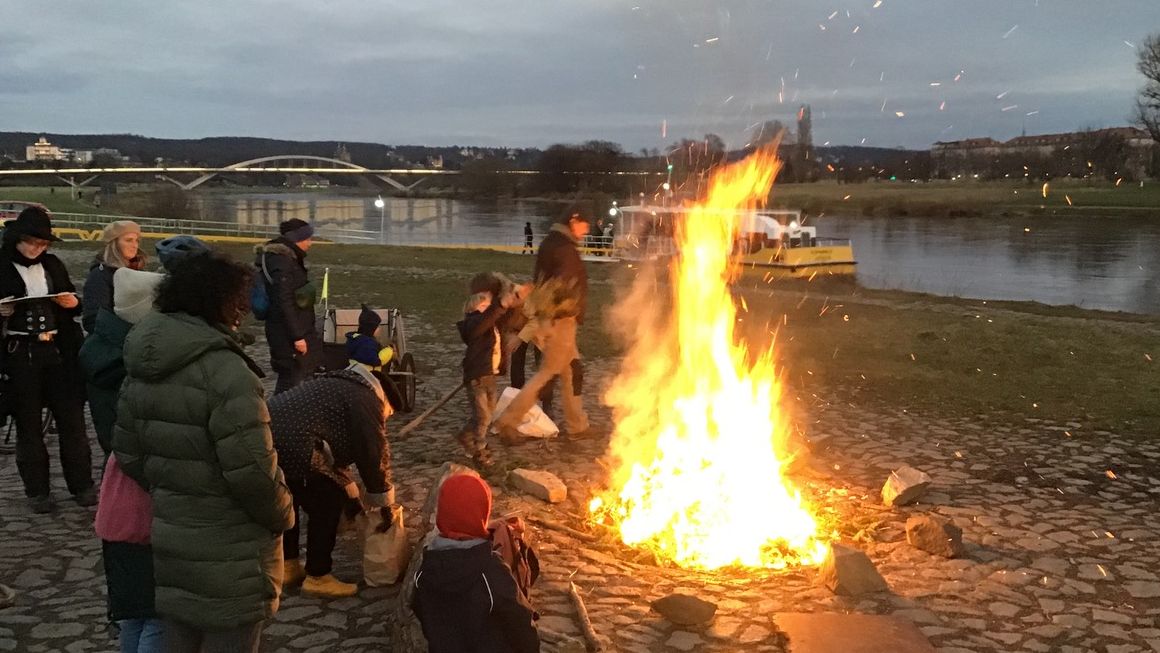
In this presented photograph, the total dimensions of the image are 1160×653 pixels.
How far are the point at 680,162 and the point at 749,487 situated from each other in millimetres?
28441

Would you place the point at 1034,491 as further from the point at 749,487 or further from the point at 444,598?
the point at 444,598

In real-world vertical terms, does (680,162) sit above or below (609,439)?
above

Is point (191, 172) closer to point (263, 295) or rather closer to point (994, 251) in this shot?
point (994, 251)

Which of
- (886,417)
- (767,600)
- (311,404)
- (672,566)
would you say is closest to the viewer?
(311,404)

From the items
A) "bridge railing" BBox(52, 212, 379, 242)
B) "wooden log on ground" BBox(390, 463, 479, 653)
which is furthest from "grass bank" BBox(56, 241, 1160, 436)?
"bridge railing" BBox(52, 212, 379, 242)

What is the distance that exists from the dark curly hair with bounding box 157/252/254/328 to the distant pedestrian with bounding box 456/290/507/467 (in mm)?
3948

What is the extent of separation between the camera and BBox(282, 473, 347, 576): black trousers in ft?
15.1

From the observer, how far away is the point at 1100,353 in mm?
12703

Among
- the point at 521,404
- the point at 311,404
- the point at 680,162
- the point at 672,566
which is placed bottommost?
the point at 672,566

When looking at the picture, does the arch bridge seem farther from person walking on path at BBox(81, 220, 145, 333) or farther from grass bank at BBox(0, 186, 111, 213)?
person walking on path at BBox(81, 220, 145, 333)

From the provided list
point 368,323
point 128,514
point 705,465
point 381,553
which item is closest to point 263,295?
point 368,323

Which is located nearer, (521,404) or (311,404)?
(311,404)

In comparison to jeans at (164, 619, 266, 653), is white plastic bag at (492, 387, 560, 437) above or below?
below

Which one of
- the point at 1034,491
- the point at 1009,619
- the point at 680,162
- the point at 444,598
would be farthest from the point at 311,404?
the point at 680,162
